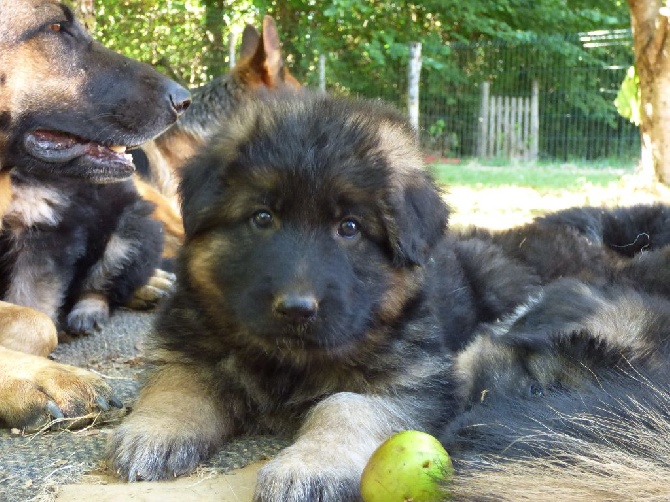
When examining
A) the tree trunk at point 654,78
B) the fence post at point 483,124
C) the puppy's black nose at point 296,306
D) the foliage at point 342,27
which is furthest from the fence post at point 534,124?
the puppy's black nose at point 296,306

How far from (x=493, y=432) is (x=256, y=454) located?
880 millimetres

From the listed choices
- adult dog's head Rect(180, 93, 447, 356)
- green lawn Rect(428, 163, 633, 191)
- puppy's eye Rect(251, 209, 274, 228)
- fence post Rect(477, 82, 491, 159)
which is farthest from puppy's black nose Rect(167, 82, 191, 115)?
fence post Rect(477, 82, 491, 159)

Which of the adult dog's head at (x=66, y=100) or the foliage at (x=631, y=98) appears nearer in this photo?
the adult dog's head at (x=66, y=100)

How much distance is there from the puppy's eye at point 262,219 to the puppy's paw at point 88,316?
85.7 inches

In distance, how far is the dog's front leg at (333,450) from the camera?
2229 mm

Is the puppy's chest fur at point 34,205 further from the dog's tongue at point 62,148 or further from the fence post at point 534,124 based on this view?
the fence post at point 534,124

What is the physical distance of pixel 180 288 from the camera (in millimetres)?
Answer: 3088

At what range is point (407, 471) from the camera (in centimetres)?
212

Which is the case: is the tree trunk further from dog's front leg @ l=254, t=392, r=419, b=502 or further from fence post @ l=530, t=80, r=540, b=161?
fence post @ l=530, t=80, r=540, b=161

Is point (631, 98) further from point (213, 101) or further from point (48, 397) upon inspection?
point (48, 397)

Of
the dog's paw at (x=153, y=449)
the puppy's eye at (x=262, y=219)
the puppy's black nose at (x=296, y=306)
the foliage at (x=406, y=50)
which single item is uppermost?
the foliage at (x=406, y=50)

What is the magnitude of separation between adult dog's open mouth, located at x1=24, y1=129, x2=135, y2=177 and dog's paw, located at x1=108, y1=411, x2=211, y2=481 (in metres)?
1.75

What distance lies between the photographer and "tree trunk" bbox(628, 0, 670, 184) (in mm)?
8133

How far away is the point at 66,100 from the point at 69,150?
0.24m
